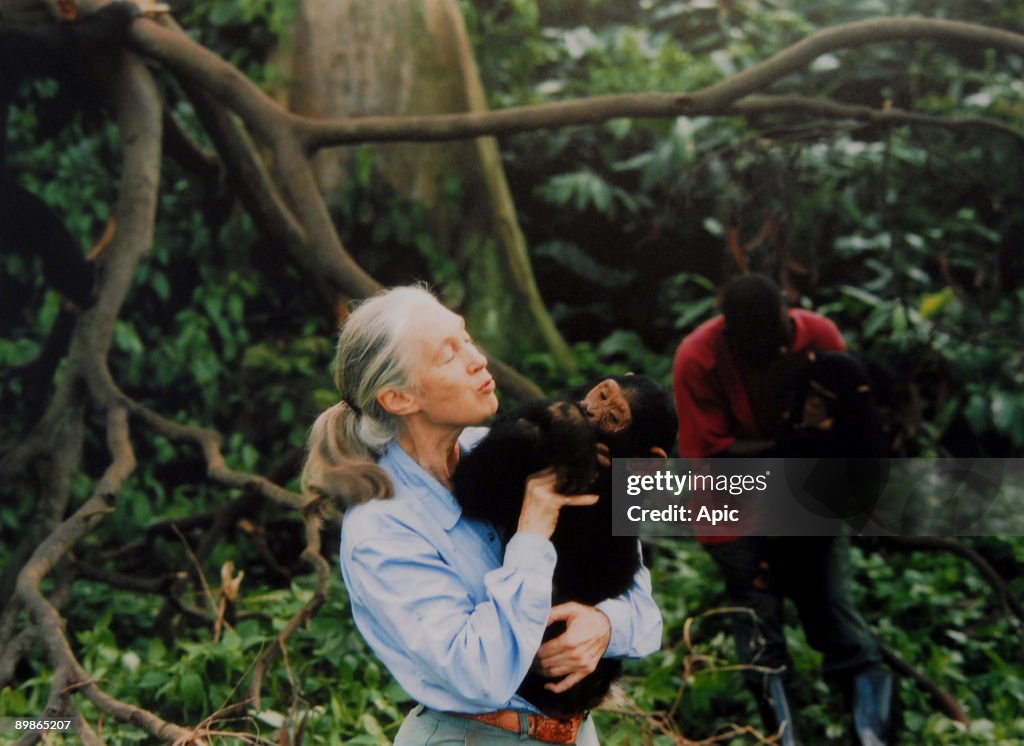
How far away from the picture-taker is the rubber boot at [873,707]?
9.19 feet

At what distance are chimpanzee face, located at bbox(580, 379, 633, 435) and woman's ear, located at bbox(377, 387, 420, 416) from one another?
278 millimetres

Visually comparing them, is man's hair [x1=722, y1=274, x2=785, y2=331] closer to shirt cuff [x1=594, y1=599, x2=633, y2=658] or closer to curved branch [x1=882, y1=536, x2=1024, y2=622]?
curved branch [x1=882, y1=536, x2=1024, y2=622]

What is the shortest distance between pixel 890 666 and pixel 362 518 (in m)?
2.27

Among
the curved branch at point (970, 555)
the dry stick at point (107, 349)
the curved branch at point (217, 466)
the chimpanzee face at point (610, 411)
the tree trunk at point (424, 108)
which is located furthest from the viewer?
the tree trunk at point (424, 108)

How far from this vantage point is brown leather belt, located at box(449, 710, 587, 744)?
1423 millimetres

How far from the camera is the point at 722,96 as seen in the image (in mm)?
3369

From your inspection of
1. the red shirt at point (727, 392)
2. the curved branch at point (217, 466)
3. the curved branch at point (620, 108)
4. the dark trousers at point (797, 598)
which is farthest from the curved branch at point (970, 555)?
the curved branch at point (217, 466)

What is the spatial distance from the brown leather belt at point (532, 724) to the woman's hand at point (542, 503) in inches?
9.4

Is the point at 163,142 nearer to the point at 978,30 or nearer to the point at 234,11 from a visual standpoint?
the point at 234,11

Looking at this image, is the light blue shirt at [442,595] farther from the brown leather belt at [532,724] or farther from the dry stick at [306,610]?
the dry stick at [306,610]

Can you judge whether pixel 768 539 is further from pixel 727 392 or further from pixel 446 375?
pixel 446 375

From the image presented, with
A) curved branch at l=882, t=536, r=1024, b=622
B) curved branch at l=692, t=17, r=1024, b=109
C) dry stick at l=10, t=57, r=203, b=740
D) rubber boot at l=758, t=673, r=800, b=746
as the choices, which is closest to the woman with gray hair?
dry stick at l=10, t=57, r=203, b=740

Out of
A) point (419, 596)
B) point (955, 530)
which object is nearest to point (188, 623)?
point (419, 596)

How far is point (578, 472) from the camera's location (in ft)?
4.64
